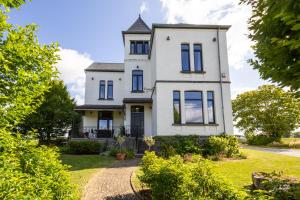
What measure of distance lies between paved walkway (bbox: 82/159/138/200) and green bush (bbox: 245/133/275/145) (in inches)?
1093

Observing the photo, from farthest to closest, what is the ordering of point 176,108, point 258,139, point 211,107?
point 258,139 → point 211,107 → point 176,108

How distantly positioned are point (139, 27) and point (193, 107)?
41.3 ft

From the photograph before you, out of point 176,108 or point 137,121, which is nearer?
point 176,108

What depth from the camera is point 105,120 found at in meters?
25.2

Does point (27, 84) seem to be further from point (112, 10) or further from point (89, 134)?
point (89, 134)

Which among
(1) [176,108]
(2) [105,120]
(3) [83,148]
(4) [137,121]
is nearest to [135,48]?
(4) [137,121]

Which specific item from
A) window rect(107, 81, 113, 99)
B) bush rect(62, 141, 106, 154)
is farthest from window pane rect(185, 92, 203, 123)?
window rect(107, 81, 113, 99)

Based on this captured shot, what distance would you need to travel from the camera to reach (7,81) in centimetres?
369

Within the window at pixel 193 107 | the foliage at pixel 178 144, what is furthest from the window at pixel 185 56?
the foliage at pixel 178 144

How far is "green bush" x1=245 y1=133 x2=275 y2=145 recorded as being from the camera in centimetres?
3222

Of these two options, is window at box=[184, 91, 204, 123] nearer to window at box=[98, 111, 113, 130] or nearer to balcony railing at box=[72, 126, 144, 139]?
balcony railing at box=[72, 126, 144, 139]

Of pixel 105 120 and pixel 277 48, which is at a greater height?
pixel 277 48

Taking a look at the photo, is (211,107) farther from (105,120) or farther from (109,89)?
(109,89)

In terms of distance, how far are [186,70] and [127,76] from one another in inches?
314
